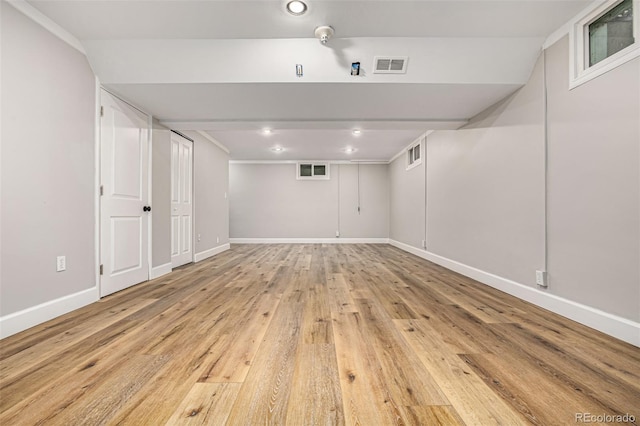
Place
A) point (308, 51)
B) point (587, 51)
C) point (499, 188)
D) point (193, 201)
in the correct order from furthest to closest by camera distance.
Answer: point (193, 201), point (499, 188), point (308, 51), point (587, 51)

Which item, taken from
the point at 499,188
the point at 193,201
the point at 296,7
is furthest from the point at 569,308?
the point at 193,201

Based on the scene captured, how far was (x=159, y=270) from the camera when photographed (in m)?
3.38

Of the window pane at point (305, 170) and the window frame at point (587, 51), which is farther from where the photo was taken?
the window pane at point (305, 170)

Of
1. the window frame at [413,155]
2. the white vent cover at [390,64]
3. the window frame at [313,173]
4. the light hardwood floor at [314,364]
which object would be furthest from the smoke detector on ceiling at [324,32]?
the window frame at [313,173]

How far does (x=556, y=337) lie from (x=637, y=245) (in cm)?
73

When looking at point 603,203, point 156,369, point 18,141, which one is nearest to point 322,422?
point 156,369

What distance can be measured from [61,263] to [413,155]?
5.49 meters

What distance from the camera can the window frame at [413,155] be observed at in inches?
197

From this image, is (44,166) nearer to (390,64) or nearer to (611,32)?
(390,64)

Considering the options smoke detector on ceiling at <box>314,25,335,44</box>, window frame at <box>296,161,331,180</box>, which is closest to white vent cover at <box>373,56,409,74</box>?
smoke detector on ceiling at <box>314,25,335,44</box>

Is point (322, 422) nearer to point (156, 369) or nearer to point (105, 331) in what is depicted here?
point (156, 369)

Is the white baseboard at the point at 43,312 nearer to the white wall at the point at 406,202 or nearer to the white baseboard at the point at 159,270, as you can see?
the white baseboard at the point at 159,270

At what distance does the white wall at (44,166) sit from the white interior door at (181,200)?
1.53 meters

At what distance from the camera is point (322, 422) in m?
0.96
